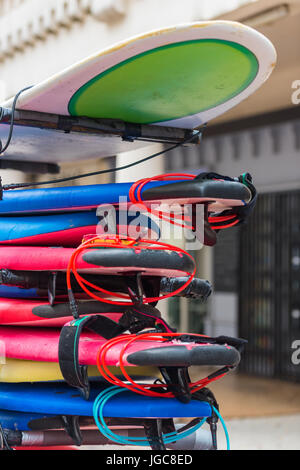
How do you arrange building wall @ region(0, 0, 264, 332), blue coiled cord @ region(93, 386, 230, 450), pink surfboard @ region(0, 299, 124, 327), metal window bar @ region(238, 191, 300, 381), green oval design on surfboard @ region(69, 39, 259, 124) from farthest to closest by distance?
metal window bar @ region(238, 191, 300, 381) → building wall @ region(0, 0, 264, 332) → pink surfboard @ region(0, 299, 124, 327) → blue coiled cord @ region(93, 386, 230, 450) → green oval design on surfboard @ region(69, 39, 259, 124)

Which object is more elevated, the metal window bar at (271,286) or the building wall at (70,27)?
the building wall at (70,27)

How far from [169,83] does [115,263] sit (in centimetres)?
41

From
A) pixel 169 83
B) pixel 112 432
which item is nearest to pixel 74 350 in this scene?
pixel 112 432

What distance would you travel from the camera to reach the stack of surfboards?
1188mm

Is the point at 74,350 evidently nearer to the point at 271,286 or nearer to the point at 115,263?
the point at 115,263

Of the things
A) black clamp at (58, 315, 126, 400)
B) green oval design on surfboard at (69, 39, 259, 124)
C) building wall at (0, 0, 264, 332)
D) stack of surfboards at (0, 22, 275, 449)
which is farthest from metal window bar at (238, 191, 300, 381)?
black clamp at (58, 315, 126, 400)

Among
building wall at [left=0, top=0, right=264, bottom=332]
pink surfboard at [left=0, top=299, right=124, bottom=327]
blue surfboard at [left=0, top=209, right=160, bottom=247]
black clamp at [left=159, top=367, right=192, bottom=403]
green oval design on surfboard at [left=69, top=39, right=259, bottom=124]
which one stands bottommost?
black clamp at [left=159, top=367, right=192, bottom=403]

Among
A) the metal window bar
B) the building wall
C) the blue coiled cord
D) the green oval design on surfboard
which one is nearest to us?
the green oval design on surfboard

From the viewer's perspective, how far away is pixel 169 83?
50.2 inches

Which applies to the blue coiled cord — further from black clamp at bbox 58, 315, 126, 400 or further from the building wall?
the building wall

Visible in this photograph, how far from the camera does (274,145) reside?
19.4ft

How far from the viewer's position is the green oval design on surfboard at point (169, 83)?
116 cm

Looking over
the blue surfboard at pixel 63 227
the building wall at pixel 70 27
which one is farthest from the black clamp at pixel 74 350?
the building wall at pixel 70 27

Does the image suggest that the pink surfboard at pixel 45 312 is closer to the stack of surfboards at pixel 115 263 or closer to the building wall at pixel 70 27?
the stack of surfboards at pixel 115 263
